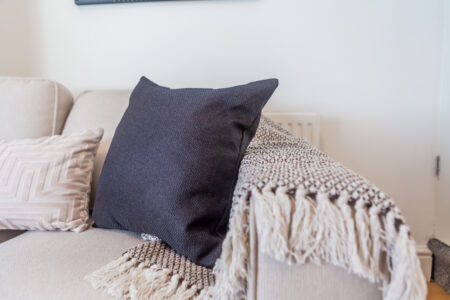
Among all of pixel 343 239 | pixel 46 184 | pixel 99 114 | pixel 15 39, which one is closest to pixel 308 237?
pixel 343 239

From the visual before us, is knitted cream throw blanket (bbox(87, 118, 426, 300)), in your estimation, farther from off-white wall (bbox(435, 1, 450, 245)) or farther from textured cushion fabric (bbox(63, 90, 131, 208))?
off-white wall (bbox(435, 1, 450, 245))

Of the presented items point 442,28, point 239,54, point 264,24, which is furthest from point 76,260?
point 442,28

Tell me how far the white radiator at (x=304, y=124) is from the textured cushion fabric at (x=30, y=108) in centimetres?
86

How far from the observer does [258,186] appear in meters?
0.53

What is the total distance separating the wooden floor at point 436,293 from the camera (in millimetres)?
1228

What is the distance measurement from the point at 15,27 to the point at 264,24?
3.79 feet

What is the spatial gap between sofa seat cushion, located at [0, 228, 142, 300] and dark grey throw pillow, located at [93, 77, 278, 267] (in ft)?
0.21

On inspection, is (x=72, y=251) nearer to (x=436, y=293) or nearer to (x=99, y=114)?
(x=99, y=114)

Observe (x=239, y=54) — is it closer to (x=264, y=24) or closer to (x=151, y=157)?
(x=264, y=24)

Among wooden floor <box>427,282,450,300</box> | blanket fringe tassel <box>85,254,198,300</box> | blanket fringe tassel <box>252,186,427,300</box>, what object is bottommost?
wooden floor <box>427,282,450,300</box>

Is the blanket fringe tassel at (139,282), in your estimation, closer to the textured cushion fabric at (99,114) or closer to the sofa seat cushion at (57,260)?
the sofa seat cushion at (57,260)

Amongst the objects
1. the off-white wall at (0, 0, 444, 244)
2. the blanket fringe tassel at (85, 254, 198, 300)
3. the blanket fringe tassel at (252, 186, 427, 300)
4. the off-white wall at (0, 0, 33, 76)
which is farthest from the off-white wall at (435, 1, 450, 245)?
the off-white wall at (0, 0, 33, 76)

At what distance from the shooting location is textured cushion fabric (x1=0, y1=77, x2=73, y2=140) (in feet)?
3.50

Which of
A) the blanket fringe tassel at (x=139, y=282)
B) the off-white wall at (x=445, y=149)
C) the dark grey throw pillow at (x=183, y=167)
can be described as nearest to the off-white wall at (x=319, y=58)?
the off-white wall at (x=445, y=149)
